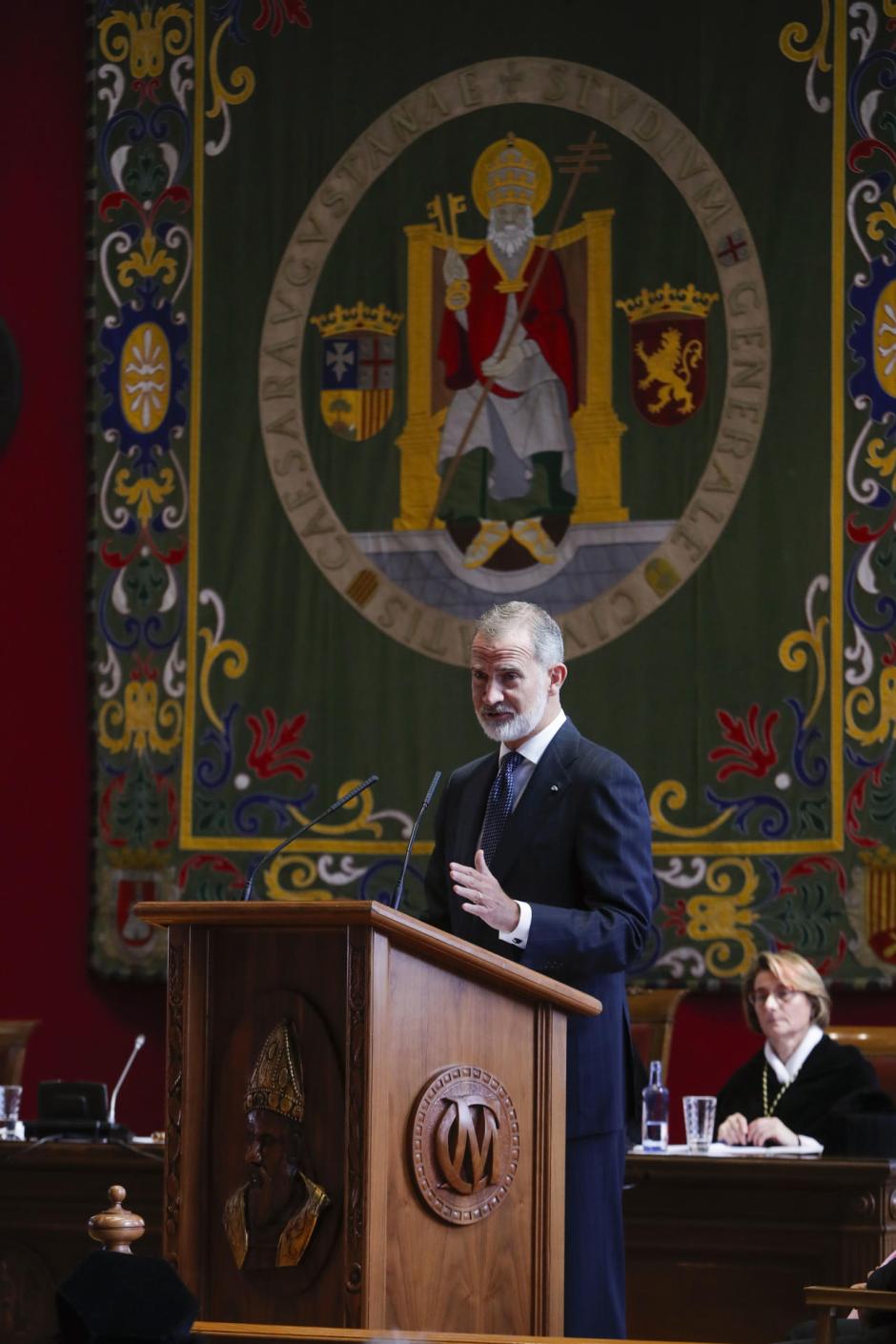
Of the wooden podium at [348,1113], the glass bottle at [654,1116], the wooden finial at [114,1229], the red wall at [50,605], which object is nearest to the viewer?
the wooden finial at [114,1229]

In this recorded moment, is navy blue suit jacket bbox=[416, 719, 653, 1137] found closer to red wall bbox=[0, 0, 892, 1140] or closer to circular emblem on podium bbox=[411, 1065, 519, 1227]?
circular emblem on podium bbox=[411, 1065, 519, 1227]

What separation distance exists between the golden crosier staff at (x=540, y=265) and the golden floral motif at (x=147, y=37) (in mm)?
1384

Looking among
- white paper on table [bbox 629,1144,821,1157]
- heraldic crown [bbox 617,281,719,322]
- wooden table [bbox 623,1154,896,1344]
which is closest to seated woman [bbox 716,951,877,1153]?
white paper on table [bbox 629,1144,821,1157]

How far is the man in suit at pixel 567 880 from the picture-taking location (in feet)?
10.6

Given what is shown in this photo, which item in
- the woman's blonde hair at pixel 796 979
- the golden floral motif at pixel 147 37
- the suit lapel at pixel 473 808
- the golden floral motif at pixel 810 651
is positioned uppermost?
the golden floral motif at pixel 147 37

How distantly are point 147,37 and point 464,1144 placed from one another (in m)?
4.99

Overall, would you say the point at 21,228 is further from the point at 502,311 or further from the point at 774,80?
the point at 774,80

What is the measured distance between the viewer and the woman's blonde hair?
205 inches

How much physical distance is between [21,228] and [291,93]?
1.08 metres

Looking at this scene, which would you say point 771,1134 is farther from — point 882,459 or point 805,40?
point 805,40

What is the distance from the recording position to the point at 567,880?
3.42m

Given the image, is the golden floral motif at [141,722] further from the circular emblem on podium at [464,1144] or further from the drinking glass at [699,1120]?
A: the circular emblem on podium at [464,1144]

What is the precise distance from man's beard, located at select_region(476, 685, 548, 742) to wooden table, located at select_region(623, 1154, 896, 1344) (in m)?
1.31

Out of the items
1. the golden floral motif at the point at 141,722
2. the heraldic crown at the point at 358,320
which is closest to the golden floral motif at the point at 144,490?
the golden floral motif at the point at 141,722
